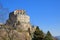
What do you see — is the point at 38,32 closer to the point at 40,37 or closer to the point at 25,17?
the point at 40,37

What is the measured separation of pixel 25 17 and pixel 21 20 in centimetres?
369

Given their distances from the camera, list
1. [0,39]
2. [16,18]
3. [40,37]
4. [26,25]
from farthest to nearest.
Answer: [16,18] < [26,25] < [40,37] < [0,39]

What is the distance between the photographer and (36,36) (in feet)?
144

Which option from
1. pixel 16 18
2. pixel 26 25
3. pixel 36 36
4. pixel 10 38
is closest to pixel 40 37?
pixel 36 36

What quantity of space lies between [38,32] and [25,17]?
64.2 meters

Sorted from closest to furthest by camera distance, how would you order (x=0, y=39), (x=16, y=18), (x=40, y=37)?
1. (x=0, y=39)
2. (x=40, y=37)
3. (x=16, y=18)

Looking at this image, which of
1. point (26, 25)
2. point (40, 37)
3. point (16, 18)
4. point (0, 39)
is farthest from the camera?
point (16, 18)

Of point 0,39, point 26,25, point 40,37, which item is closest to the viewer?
point 0,39

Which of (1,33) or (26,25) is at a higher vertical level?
(26,25)

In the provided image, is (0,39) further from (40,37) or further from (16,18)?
(16,18)

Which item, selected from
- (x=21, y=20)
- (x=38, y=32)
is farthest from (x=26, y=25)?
(x=38, y=32)

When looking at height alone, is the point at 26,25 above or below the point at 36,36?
above

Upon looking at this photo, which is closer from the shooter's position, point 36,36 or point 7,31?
point 7,31

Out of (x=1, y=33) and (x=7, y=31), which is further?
(x=1, y=33)
